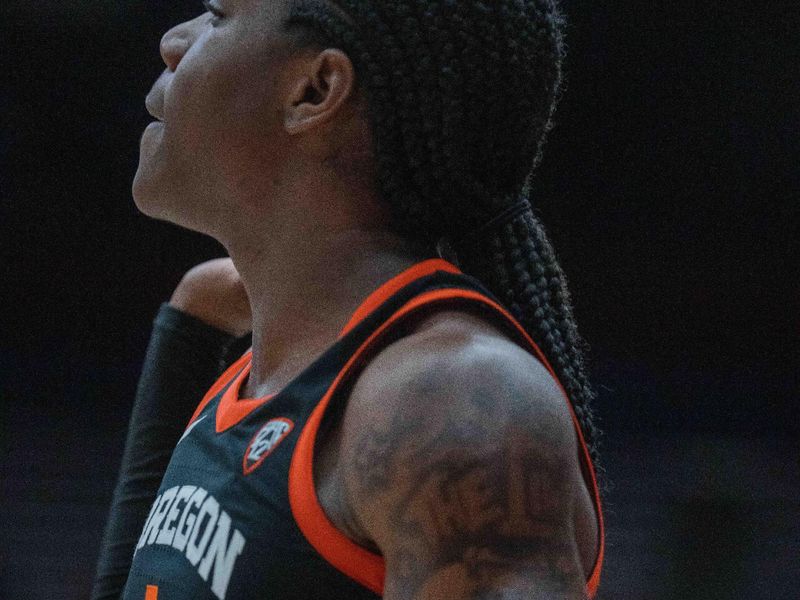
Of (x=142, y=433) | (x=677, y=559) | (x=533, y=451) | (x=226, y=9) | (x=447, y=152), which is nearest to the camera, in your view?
(x=533, y=451)

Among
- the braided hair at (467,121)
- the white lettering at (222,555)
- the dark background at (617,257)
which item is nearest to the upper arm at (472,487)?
the white lettering at (222,555)

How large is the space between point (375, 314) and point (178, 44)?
49cm

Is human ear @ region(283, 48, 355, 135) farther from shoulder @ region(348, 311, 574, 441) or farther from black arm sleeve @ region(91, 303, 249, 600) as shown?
black arm sleeve @ region(91, 303, 249, 600)

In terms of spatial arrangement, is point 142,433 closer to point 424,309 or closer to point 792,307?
point 424,309

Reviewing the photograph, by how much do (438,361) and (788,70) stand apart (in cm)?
398

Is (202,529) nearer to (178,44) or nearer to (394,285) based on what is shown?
(394,285)

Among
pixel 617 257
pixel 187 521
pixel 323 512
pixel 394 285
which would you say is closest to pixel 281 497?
pixel 323 512

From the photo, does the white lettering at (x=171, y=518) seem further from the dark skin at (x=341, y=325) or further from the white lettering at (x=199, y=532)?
the dark skin at (x=341, y=325)

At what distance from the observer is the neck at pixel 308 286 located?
1.35 metres

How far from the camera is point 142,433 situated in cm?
178

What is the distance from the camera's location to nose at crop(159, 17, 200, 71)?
1494 millimetres

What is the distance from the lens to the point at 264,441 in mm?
1265

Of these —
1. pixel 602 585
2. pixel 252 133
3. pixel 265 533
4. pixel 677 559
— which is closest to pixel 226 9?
pixel 252 133

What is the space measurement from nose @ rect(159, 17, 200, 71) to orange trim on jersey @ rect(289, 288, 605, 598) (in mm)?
496
